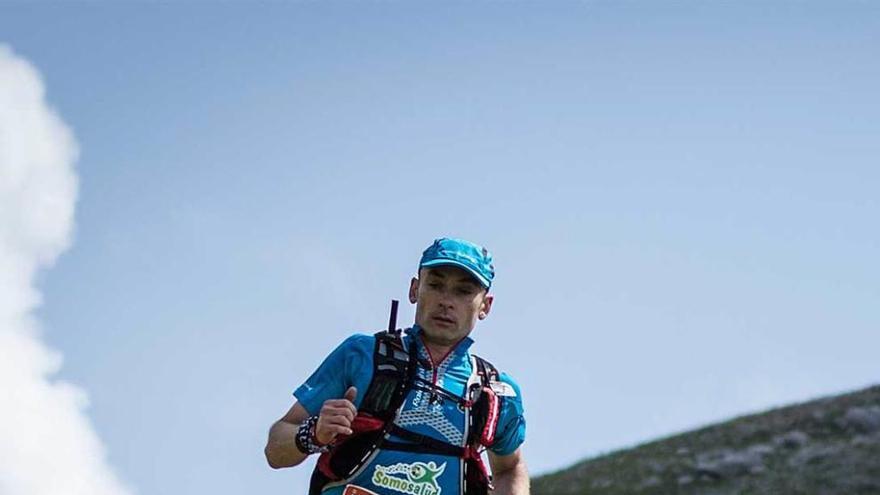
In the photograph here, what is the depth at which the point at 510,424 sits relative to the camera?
300 inches

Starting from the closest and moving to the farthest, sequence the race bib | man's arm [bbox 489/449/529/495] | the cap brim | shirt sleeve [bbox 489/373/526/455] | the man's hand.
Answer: the man's hand, the race bib, the cap brim, shirt sleeve [bbox 489/373/526/455], man's arm [bbox 489/449/529/495]

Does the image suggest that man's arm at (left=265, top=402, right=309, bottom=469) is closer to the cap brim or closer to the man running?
the man running

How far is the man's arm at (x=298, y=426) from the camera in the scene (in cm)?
641

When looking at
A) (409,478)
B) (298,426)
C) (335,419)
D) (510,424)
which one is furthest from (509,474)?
(335,419)

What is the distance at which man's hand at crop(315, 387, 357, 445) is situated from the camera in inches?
252

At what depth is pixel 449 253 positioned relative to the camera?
291 inches

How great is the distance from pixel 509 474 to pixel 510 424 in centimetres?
38

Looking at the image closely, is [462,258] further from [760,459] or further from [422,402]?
[760,459]

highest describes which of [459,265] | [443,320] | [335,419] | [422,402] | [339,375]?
[459,265]

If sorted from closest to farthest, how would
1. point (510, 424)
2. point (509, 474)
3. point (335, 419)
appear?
point (335, 419) → point (510, 424) → point (509, 474)

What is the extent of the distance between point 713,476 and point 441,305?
152 feet

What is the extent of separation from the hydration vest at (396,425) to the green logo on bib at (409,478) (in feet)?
0.28

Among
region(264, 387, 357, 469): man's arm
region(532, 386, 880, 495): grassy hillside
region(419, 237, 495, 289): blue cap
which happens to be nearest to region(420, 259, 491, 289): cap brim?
region(419, 237, 495, 289): blue cap

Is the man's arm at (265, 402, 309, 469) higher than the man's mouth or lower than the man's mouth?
lower
